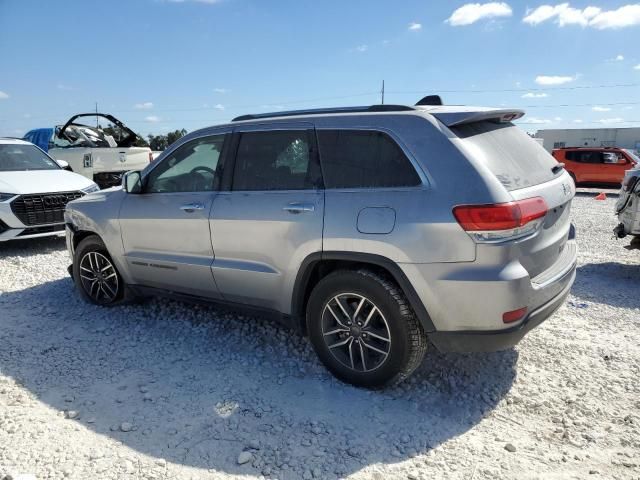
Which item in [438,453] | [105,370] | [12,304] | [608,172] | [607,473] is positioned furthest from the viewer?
[608,172]

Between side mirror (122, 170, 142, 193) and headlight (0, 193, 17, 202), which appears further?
headlight (0, 193, 17, 202)

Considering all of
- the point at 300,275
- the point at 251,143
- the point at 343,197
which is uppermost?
the point at 251,143

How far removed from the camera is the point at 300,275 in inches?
138

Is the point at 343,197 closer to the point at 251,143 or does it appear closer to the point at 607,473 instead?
the point at 251,143

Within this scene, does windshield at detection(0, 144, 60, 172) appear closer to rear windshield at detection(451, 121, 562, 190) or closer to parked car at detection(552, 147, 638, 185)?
rear windshield at detection(451, 121, 562, 190)

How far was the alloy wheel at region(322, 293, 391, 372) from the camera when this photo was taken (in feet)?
10.8

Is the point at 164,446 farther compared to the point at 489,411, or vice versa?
the point at 489,411

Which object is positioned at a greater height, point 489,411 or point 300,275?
point 300,275

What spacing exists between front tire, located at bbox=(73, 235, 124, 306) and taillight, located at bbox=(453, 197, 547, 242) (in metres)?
3.44

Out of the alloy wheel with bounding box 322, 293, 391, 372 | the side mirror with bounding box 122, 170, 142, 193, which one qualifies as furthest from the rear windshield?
the side mirror with bounding box 122, 170, 142, 193

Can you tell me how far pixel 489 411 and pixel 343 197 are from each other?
1.65 m

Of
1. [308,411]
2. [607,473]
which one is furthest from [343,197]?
[607,473]

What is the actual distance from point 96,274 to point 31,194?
124 inches

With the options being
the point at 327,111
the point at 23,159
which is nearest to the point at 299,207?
the point at 327,111
